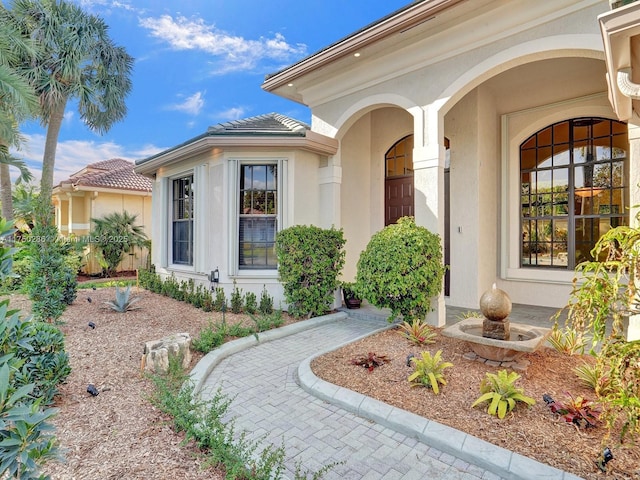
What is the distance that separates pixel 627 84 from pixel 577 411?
105 inches

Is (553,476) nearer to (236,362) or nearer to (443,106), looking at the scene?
(236,362)

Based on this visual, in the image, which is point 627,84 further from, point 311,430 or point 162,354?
point 162,354

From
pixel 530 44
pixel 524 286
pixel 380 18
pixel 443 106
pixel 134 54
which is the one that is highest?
pixel 134 54

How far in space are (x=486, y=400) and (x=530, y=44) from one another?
496 cm

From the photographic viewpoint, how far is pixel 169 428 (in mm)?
2840

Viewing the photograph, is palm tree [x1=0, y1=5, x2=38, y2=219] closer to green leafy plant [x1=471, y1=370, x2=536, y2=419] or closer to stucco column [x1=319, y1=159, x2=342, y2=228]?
stucco column [x1=319, y1=159, x2=342, y2=228]

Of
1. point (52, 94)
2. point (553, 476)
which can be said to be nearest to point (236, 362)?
point (553, 476)

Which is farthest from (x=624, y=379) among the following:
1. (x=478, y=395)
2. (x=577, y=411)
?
(x=478, y=395)

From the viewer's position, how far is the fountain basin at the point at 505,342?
3730mm

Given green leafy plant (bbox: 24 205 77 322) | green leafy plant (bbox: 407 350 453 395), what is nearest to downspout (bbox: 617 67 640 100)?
green leafy plant (bbox: 407 350 453 395)

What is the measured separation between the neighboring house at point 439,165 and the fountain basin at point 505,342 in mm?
1665

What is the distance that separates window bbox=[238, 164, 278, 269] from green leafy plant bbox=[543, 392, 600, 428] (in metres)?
5.42

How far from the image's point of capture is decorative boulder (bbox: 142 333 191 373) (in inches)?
156

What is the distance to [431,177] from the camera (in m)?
5.95
